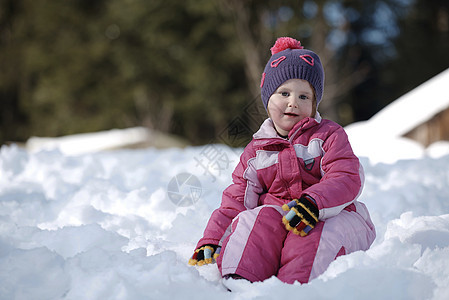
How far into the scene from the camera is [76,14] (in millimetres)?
16547

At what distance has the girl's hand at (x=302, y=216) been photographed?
1469mm

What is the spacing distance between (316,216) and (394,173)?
1.70 metres

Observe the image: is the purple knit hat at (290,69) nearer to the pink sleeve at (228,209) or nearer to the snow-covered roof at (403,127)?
the pink sleeve at (228,209)

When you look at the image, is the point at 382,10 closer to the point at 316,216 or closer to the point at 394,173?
the point at 394,173

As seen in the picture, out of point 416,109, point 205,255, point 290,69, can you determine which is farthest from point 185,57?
point 205,255

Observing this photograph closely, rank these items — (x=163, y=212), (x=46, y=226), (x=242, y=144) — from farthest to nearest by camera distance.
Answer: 1. (x=242, y=144)
2. (x=163, y=212)
3. (x=46, y=226)

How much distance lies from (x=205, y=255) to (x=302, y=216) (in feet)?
1.22

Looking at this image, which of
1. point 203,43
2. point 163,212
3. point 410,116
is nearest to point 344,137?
point 163,212

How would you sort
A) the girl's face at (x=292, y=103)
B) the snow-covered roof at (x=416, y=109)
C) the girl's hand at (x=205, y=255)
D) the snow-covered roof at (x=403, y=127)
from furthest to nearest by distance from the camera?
1. the snow-covered roof at (x=416, y=109)
2. the snow-covered roof at (x=403, y=127)
3. the girl's face at (x=292, y=103)
4. the girl's hand at (x=205, y=255)

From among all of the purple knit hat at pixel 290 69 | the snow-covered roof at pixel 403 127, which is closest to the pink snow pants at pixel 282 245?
the purple knit hat at pixel 290 69

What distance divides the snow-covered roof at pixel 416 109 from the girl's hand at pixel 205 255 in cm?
298

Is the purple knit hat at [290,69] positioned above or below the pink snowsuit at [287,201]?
above

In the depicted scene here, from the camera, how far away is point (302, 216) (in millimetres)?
1467

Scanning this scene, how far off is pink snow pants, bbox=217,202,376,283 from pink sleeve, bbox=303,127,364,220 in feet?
0.19
